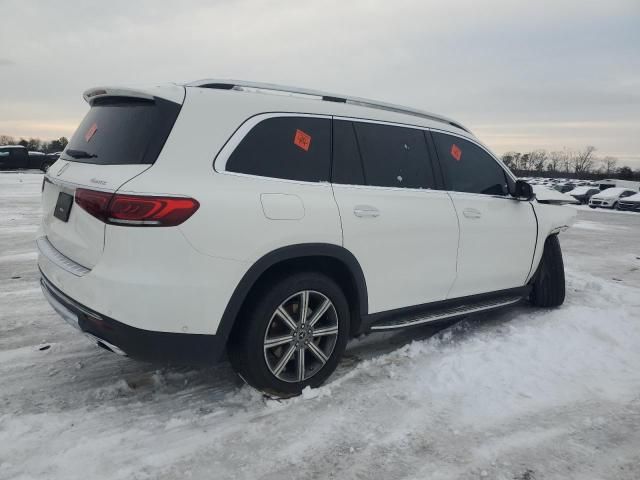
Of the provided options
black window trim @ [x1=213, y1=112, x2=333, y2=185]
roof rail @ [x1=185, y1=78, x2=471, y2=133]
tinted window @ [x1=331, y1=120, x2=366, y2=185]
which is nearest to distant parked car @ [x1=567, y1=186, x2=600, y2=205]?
roof rail @ [x1=185, y1=78, x2=471, y2=133]

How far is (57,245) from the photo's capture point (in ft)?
10.3

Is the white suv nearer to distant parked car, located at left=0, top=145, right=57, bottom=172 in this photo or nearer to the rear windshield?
the rear windshield

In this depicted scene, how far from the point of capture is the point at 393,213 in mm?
3578


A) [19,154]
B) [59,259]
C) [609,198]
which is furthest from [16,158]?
[609,198]

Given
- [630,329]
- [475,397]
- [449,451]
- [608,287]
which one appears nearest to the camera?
[449,451]

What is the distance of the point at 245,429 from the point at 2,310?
332 cm

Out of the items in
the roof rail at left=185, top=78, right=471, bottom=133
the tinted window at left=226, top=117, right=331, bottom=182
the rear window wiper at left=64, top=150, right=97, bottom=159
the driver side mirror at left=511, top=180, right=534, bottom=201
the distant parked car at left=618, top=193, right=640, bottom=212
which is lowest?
the distant parked car at left=618, top=193, right=640, bottom=212

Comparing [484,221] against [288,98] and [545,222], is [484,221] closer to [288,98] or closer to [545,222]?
[545,222]

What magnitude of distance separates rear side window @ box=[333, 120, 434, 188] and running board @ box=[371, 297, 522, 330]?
1.02 m

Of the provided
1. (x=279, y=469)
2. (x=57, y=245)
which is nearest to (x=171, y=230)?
(x=57, y=245)

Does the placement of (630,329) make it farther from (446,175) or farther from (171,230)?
(171,230)

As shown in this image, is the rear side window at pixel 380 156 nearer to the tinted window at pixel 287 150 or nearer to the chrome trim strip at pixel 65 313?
the tinted window at pixel 287 150

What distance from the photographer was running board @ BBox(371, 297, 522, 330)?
3701mm

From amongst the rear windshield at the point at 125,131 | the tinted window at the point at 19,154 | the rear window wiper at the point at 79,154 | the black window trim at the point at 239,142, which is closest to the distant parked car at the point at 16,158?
the tinted window at the point at 19,154
